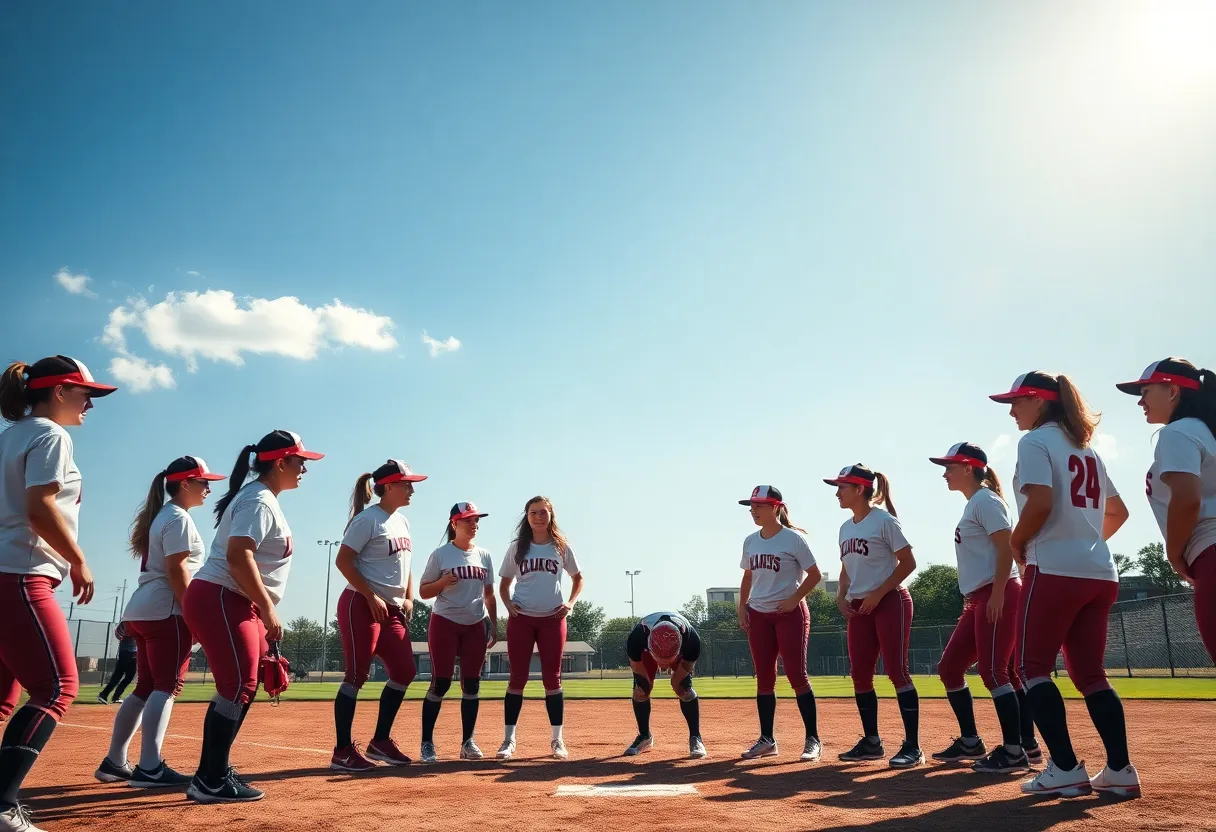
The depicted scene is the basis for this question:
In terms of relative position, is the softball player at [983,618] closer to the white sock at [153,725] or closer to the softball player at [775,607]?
the softball player at [775,607]

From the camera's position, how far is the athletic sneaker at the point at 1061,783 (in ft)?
15.1

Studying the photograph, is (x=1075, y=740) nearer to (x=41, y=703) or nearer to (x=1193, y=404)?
(x=1193, y=404)

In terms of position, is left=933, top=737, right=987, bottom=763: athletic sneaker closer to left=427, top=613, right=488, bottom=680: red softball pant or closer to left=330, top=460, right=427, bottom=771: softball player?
left=427, top=613, right=488, bottom=680: red softball pant

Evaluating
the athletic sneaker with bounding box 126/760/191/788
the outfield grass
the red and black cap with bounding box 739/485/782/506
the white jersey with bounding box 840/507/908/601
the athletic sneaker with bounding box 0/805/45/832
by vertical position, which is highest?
the red and black cap with bounding box 739/485/782/506

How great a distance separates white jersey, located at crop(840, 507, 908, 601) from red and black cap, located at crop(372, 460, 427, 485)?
396 centimetres

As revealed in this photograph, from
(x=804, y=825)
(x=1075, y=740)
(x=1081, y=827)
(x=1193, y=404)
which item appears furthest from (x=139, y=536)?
(x=1075, y=740)

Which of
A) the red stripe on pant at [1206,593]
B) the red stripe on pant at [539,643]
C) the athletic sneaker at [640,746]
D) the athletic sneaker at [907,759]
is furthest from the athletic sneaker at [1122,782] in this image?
the red stripe on pant at [539,643]

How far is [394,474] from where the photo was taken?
7059mm

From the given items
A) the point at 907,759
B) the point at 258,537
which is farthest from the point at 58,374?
the point at 907,759

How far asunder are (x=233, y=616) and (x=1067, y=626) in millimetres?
4982

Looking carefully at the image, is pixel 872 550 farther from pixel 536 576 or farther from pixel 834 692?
pixel 834 692

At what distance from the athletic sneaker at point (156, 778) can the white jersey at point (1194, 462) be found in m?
6.50

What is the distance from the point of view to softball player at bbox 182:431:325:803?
4.95 meters

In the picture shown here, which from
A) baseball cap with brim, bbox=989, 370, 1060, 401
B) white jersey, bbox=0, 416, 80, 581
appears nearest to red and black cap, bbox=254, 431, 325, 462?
white jersey, bbox=0, 416, 80, 581
